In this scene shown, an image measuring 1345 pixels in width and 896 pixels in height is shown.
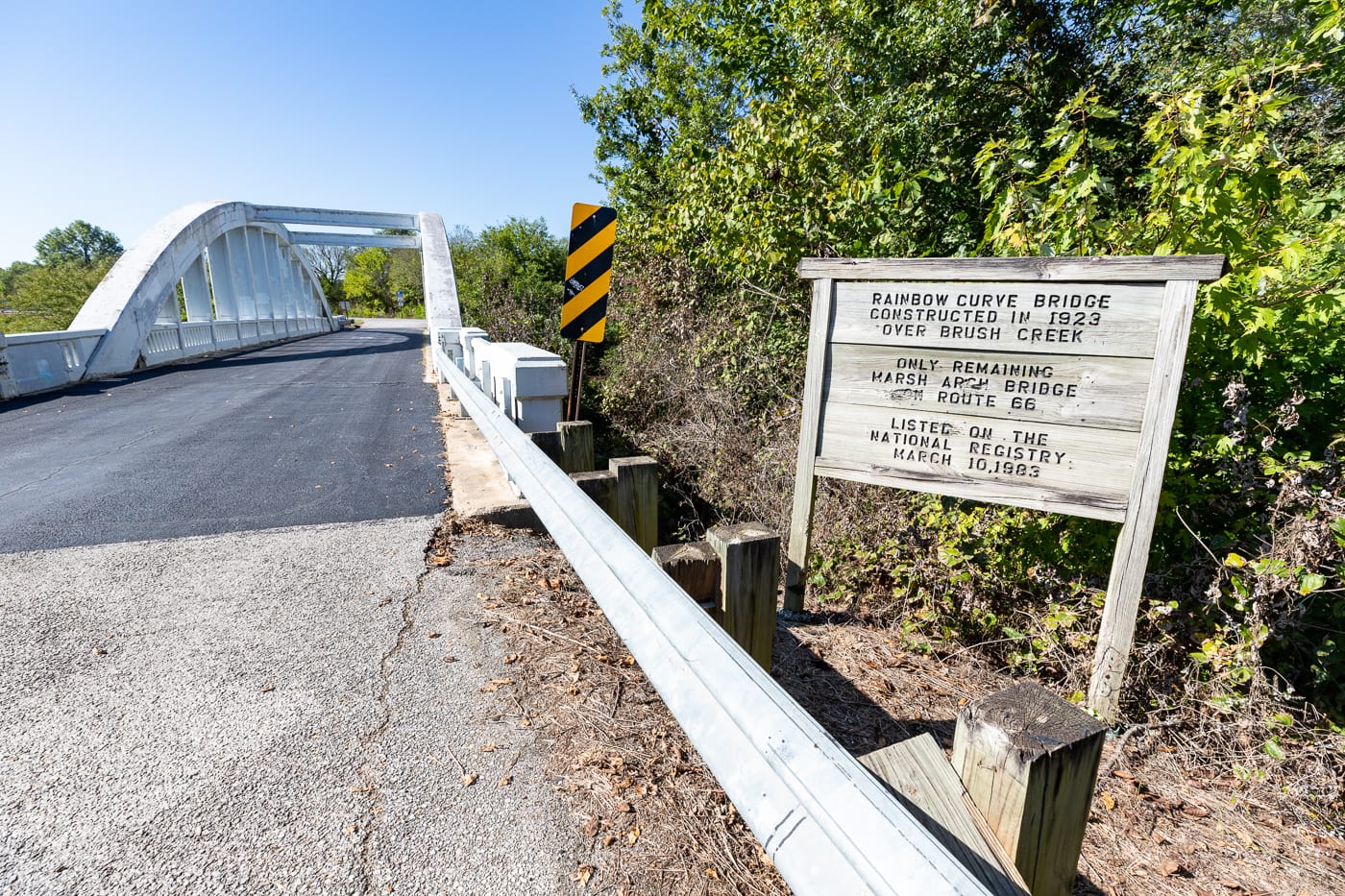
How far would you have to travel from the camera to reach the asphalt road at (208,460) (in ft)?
12.9

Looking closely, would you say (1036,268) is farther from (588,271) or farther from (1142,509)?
(588,271)

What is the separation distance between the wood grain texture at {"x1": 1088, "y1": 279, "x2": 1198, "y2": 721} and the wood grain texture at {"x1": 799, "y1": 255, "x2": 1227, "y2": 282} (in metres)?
0.06

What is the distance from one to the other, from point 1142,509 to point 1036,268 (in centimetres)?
97

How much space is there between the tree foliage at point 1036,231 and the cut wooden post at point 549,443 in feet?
6.19

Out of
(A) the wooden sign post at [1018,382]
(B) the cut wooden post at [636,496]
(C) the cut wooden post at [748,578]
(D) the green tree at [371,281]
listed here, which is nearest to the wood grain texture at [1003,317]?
(A) the wooden sign post at [1018,382]

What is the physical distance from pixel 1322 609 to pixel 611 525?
2.95 metres

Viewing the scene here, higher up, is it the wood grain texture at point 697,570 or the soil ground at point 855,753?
the wood grain texture at point 697,570

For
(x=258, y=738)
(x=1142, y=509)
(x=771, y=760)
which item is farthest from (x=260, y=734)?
(x=1142, y=509)

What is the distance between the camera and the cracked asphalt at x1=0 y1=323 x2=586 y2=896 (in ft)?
5.18

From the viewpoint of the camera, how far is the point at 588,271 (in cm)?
485

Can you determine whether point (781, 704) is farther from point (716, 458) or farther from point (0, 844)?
point (716, 458)

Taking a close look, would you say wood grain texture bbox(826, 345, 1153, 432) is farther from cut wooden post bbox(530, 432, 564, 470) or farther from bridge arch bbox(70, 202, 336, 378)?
bridge arch bbox(70, 202, 336, 378)

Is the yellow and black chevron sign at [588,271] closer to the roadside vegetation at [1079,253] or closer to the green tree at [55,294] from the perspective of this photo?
the roadside vegetation at [1079,253]

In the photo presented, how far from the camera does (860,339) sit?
2.83 metres
